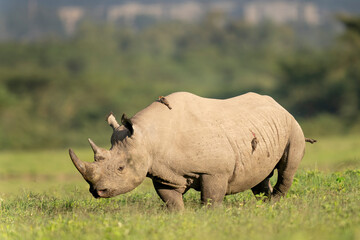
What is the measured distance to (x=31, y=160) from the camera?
31.8 metres

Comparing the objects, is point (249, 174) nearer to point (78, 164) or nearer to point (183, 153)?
point (183, 153)

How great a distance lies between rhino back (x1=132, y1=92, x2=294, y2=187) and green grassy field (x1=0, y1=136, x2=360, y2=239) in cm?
48

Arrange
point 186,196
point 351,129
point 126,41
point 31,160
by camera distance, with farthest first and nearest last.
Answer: point 126,41 → point 351,129 → point 31,160 → point 186,196

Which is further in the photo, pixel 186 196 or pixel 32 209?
pixel 186 196

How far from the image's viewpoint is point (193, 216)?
25.8ft

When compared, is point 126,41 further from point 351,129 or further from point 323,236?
point 323,236

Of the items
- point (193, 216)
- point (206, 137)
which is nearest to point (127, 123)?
point (206, 137)

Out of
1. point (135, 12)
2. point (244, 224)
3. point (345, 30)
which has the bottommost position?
point (135, 12)

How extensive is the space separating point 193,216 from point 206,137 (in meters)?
1.25

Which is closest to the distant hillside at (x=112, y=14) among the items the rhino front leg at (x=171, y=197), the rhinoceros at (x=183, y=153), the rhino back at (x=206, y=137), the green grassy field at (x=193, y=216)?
the green grassy field at (x=193, y=216)

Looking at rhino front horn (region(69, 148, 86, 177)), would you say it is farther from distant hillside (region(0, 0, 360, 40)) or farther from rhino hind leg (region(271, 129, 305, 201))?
distant hillside (region(0, 0, 360, 40))

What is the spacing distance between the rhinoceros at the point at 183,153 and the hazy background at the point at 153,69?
36.1 m

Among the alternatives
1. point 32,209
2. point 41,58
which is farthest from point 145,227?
point 41,58

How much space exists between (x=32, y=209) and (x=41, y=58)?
84.5 m
